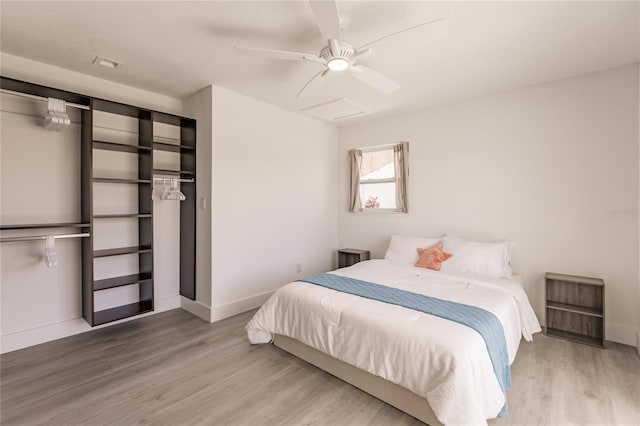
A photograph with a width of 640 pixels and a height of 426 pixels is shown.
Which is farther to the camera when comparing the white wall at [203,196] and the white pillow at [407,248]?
the white pillow at [407,248]

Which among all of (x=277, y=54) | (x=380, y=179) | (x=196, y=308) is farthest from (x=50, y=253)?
(x=380, y=179)

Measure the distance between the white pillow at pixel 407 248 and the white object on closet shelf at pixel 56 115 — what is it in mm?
3642

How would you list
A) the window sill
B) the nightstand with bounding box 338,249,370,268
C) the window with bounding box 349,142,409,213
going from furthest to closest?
1. the nightstand with bounding box 338,249,370,268
2. the window sill
3. the window with bounding box 349,142,409,213

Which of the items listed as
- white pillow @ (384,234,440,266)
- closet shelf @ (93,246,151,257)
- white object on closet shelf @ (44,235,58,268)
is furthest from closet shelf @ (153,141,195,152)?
white pillow @ (384,234,440,266)

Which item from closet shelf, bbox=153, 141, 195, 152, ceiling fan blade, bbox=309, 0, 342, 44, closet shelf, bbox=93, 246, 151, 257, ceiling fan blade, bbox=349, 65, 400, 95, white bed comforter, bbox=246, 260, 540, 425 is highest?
ceiling fan blade, bbox=309, 0, 342, 44

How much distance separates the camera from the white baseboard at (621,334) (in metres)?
2.71

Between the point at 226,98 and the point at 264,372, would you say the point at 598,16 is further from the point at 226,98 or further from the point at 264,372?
the point at 264,372

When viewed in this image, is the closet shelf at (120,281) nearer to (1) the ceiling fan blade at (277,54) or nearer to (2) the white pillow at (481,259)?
(1) the ceiling fan blade at (277,54)

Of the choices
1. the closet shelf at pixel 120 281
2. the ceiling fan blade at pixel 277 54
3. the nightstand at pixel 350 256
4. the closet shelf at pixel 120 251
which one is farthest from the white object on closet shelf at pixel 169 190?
the nightstand at pixel 350 256

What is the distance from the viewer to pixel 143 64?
9.02ft

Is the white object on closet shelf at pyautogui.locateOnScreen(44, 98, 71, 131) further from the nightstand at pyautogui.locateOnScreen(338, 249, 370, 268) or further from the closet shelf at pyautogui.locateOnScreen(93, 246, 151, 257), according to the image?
the nightstand at pyautogui.locateOnScreen(338, 249, 370, 268)

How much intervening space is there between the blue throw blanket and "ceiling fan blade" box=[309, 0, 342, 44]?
188 cm

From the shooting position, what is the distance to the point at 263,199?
3826mm

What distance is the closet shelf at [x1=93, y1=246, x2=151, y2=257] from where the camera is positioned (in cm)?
285
